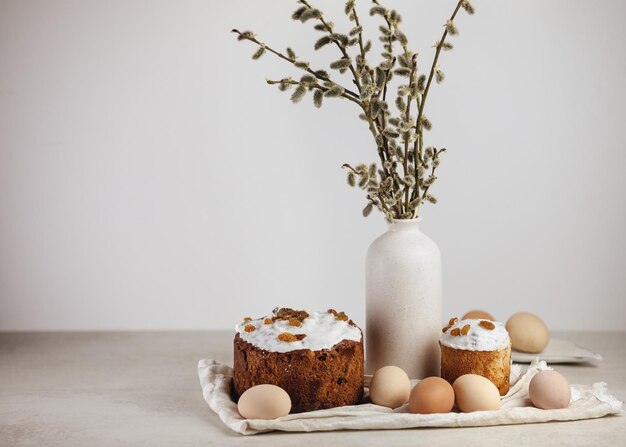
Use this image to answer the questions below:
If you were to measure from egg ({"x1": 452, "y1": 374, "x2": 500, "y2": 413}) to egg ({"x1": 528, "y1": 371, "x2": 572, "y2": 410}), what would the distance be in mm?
72

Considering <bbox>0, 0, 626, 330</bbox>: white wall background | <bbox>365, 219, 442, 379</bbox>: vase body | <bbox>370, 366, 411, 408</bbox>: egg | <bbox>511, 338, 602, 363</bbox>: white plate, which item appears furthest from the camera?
<bbox>0, 0, 626, 330</bbox>: white wall background

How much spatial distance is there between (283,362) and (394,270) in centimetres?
30

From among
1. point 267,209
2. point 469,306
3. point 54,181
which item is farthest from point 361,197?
point 54,181

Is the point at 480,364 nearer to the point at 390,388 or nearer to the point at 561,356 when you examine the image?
the point at 390,388

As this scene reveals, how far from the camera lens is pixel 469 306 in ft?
7.51

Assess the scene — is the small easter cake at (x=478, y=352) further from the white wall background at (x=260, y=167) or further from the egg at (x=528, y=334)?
the white wall background at (x=260, y=167)

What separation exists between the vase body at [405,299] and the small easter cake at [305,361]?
125 mm

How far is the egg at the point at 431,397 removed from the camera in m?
1.40

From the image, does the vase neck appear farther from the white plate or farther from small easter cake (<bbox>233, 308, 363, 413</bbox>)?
the white plate

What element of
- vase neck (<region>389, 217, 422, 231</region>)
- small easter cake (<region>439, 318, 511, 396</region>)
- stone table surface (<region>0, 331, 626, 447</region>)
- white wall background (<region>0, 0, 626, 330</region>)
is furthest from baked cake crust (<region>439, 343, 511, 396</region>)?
white wall background (<region>0, 0, 626, 330</region>)

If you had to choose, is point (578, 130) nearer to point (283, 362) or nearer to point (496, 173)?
point (496, 173)

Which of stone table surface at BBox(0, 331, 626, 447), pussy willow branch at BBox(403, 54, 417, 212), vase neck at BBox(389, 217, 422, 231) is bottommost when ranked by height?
stone table surface at BBox(0, 331, 626, 447)

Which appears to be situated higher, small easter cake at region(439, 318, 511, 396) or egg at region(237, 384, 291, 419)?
small easter cake at region(439, 318, 511, 396)

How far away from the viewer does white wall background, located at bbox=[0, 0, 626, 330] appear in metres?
2.19
